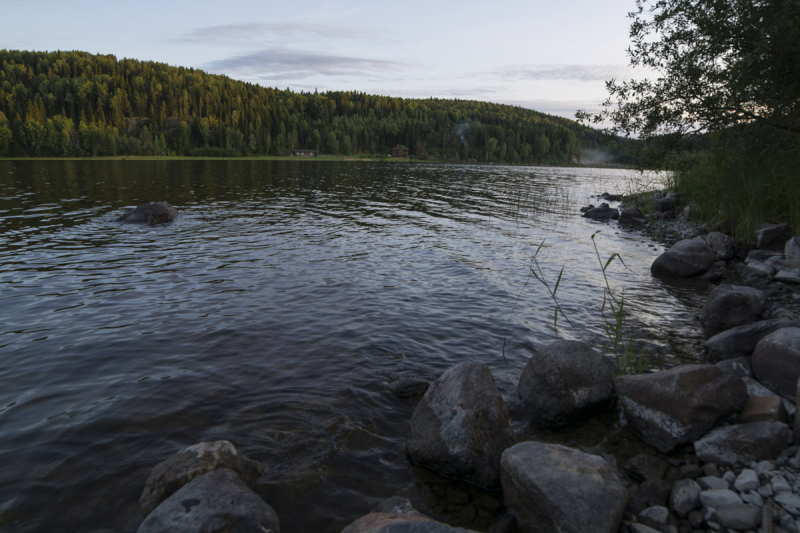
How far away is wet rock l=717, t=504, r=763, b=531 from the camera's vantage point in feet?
15.1

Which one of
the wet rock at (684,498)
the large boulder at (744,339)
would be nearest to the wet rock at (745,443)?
the wet rock at (684,498)

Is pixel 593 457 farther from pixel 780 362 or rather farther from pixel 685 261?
pixel 685 261

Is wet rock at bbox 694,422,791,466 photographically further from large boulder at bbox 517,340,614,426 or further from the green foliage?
the green foliage

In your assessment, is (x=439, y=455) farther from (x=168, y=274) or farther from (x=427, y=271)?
(x=168, y=274)

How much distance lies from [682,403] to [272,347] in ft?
25.7

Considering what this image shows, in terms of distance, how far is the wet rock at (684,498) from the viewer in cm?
504

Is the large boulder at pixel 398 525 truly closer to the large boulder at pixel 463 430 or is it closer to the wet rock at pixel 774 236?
the large boulder at pixel 463 430

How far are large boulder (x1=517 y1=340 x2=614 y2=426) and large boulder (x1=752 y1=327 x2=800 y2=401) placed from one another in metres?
2.42

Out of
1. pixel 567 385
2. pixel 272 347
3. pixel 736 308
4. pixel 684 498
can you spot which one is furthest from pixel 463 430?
pixel 736 308

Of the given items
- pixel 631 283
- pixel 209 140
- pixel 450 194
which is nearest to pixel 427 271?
pixel 631 283

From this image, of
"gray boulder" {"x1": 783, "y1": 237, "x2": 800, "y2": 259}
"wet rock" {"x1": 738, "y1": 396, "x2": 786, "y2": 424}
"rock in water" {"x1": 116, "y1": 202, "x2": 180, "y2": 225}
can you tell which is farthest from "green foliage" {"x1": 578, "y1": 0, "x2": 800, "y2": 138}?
"rock in water" {"x1": 116, "y1": 202, "x2": 180, "y2": 225}

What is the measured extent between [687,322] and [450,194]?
37012mm

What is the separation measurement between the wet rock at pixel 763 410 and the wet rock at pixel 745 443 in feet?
0.65

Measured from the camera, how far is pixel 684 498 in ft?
16.8
